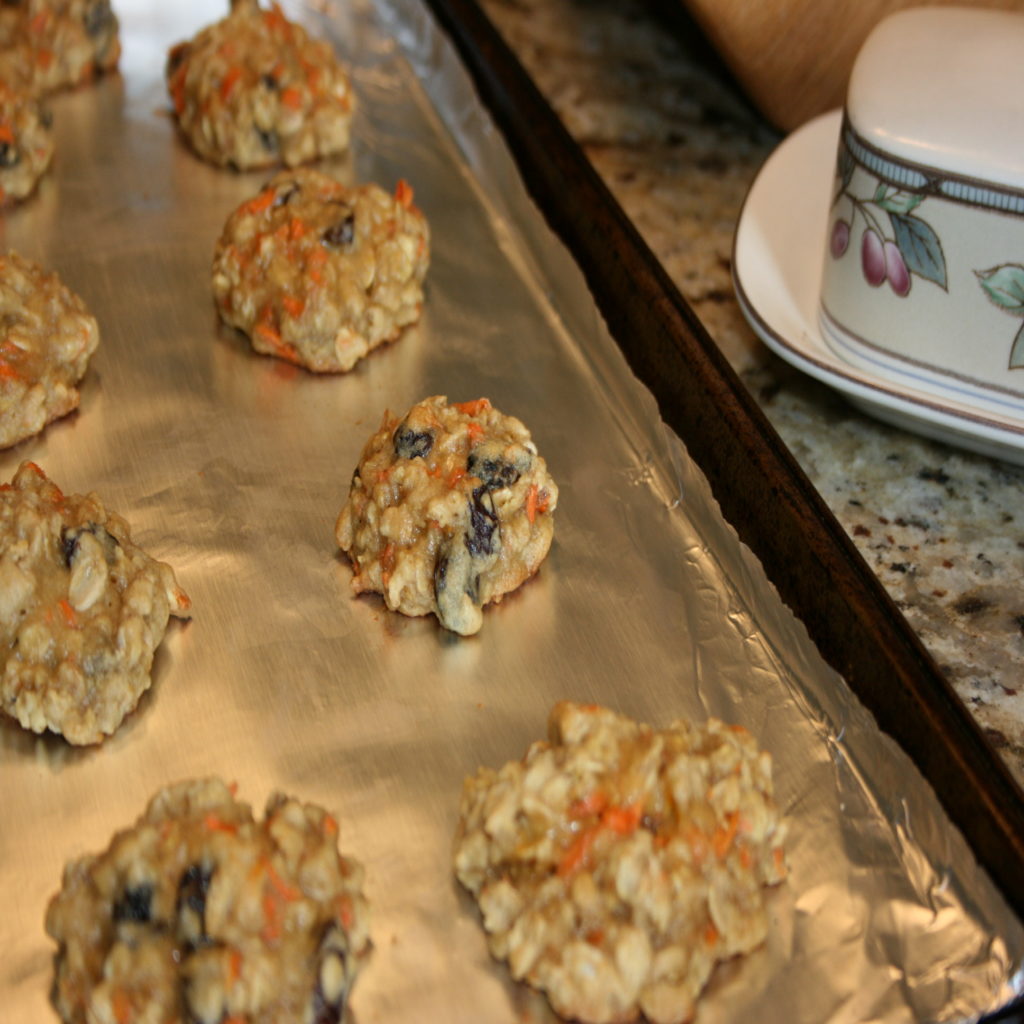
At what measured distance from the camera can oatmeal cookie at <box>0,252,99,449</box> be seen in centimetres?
165

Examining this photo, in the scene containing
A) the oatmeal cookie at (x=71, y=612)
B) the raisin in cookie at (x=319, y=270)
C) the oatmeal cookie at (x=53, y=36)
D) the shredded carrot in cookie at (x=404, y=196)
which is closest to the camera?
the oatmeal cookie at (x=71, y=612)

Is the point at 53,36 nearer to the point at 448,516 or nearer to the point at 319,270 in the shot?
the point at 319,270

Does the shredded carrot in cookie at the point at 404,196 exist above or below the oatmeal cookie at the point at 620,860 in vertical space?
above

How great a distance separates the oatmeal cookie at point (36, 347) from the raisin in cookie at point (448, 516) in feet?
1.42

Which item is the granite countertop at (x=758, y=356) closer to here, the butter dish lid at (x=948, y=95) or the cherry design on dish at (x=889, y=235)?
the cherry design on dish at (x=889, y=235)

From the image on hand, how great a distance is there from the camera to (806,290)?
176 cm

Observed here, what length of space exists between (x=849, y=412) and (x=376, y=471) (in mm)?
657

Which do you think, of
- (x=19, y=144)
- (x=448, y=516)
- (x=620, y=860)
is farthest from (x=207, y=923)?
(x=19, y=144)

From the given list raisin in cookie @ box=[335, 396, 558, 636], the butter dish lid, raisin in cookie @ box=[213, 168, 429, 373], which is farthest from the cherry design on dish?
raisin in cookie @ box=[213, 168, 429, 373]

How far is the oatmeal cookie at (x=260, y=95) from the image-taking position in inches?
83.9

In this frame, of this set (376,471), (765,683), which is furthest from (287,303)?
(765,683)

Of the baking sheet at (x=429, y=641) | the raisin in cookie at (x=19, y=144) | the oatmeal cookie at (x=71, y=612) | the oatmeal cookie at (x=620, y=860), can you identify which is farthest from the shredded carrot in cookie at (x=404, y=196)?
the oatmeal cookie at (x=620, y=860)

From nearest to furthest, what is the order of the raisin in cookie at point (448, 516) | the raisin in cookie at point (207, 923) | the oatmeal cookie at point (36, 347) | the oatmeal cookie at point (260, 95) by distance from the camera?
the raisin in cookie at point (207, 923), the raisin in cookie at point (448, 516), the oatmeal cookie at point (36, 347), the oatmeal cookie at point (260, 95)

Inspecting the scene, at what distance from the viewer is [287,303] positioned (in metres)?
1.79
